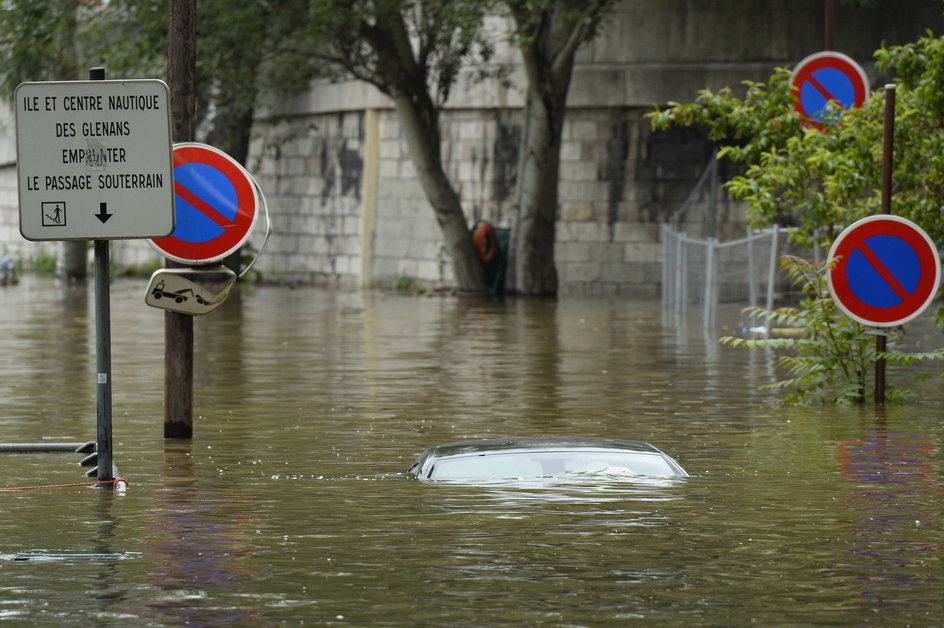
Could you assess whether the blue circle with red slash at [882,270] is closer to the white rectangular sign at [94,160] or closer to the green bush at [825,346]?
the green bush at [825,346]

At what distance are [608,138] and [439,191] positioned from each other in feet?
10.6

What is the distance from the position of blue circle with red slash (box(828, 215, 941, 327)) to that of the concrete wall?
58.8ft

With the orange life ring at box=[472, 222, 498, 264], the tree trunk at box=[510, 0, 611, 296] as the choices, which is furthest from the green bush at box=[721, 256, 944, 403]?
the orange life ring at box=[472, 222, 498, 264]

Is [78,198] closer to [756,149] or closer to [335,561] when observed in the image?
[335,561]

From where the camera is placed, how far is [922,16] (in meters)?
32.1

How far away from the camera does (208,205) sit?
36.5 ft

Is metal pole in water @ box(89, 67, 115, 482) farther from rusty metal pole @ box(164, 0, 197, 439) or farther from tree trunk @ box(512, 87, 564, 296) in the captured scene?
tree trunk @ box(512, 87, 564, 296)

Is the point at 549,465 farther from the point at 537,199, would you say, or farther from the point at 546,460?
the point at 537,199

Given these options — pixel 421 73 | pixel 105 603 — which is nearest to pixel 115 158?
pixel 105 603

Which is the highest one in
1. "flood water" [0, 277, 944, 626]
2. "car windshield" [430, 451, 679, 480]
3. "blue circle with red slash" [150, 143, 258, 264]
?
"blue circle with red slash" [150, 143, 258, 264]

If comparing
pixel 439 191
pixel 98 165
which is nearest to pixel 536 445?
pixel 98 165

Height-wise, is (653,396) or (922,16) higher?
(922,16)

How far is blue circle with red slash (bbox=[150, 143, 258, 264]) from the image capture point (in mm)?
11047

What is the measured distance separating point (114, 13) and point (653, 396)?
18779mm
